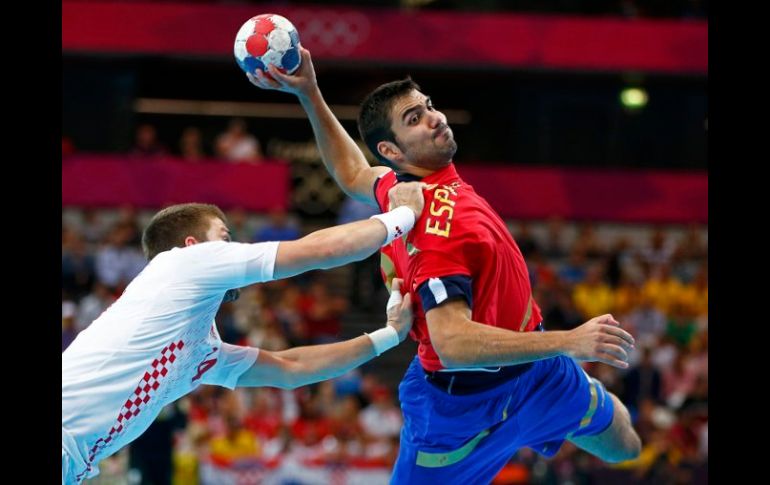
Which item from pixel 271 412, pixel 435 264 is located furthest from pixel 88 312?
pixel 435 264

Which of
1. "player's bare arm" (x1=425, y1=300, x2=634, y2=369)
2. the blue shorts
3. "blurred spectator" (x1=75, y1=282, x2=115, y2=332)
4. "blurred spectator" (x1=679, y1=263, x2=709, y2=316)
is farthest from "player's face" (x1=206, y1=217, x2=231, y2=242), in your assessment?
"blurred spectator" (x1=679, y1=263, x2=709, y2=316)

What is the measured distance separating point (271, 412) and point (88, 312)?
297 centimetres

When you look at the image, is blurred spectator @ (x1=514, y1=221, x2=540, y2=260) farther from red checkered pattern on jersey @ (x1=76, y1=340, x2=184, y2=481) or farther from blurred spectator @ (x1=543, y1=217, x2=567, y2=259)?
red checkered pattern on jersey @ (x1=76, y1=340, x2=184, y2=481)

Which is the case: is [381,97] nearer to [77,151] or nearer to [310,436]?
[310,436]

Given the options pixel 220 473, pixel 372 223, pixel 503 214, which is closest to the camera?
pixel 372 223

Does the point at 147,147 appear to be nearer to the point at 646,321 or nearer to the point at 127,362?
the point at 646,321

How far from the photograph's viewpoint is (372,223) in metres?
5.88

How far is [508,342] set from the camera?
19.2 ft

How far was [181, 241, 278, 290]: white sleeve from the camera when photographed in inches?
226

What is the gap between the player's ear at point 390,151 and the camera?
661 cm

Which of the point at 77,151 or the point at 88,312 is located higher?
the point at 77,151
